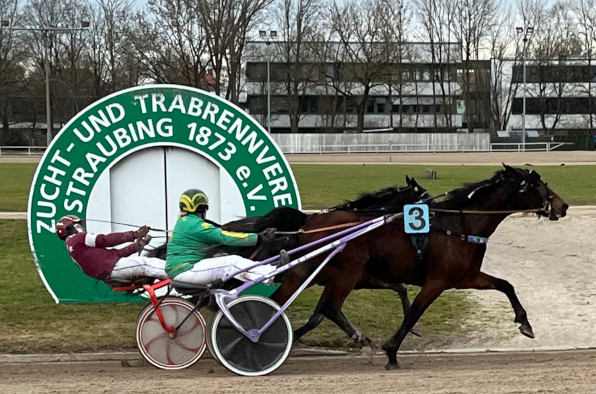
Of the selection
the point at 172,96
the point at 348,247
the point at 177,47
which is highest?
the point at 177,47

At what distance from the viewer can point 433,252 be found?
679 cm

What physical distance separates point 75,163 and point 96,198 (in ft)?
1.42

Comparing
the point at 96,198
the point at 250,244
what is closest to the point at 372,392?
the point at 250,244

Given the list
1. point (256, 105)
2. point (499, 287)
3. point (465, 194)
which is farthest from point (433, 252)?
point (256, 105)

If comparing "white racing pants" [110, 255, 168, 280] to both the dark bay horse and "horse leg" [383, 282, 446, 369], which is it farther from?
"horse leg" [383, 282, 446, 369]

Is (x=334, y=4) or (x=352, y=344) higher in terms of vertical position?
(x=334, y=4)

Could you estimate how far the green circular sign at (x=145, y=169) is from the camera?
8.74 meters

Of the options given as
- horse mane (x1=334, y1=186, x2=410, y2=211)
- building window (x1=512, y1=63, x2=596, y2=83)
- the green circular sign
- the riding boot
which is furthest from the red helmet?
building window (x1=512, y1=63, x2=596, y2=83)

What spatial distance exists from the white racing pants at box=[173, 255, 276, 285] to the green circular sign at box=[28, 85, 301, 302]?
7.82 feet

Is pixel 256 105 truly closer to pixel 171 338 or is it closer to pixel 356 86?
pixel 356 86

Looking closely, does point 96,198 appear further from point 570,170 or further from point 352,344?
point 570,170

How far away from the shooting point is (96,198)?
8.83 m

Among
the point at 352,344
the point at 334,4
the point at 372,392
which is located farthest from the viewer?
the point at 334,4

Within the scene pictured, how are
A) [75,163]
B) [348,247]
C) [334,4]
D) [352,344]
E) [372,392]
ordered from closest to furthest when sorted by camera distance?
[372,392] < [348,247] < [352,344] < [75,163] < [334,4]
